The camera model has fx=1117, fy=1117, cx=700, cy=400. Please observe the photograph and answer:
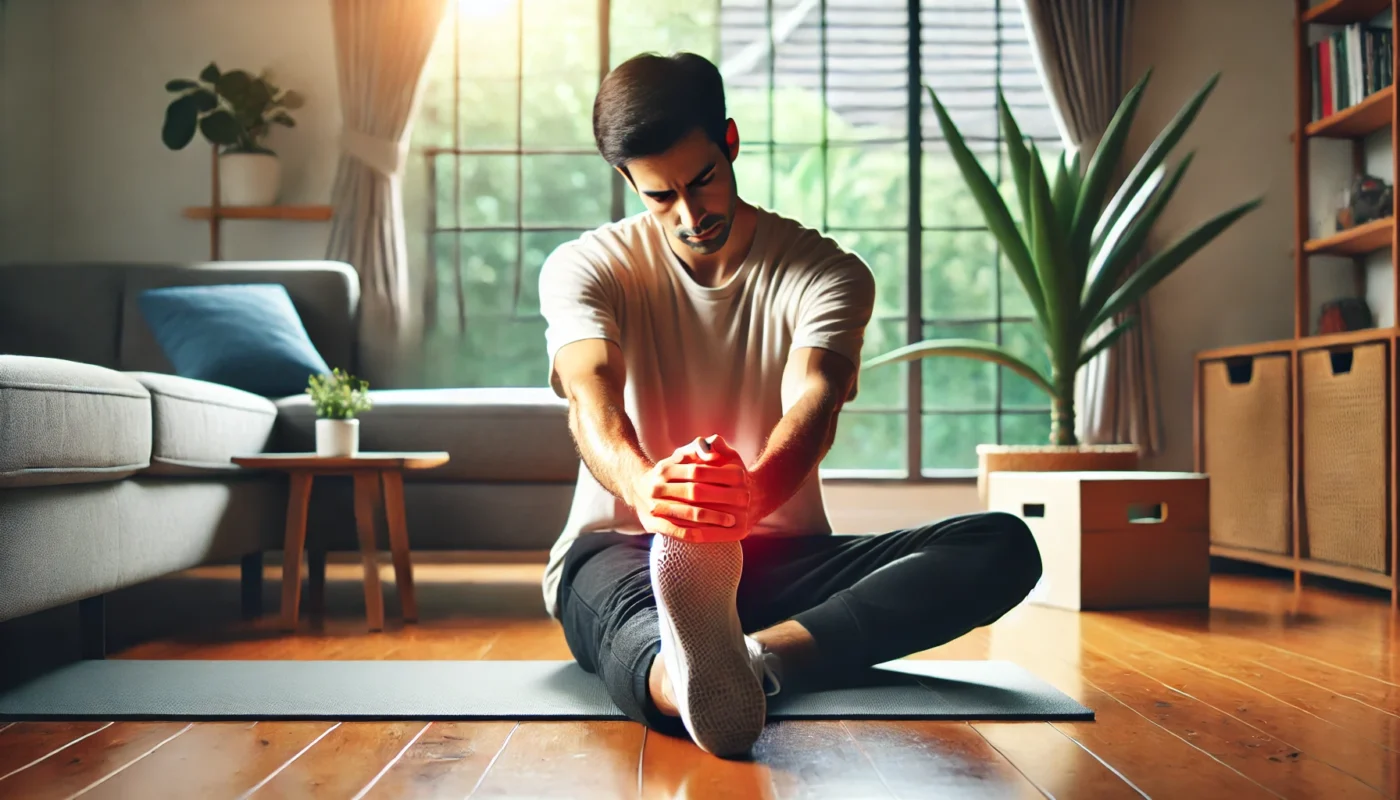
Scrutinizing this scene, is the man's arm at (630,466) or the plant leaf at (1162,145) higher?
the plant leaf at (1162,145)

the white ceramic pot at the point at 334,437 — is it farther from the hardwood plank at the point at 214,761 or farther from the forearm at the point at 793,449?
the forearm at the point at 793,449

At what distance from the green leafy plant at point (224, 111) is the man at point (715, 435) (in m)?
2.64

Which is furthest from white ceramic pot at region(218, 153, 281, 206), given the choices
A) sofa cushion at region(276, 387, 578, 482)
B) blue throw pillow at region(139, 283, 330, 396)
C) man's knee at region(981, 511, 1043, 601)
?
man's knee at region(981, 511, 1043, 601)

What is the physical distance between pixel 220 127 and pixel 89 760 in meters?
2.95

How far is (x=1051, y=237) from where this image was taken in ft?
10.1

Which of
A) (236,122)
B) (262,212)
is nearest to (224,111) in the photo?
(236,122)

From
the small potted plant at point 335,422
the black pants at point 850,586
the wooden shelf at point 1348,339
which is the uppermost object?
the wooden shelf at point 1348,339

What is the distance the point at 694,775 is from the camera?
1.16 m

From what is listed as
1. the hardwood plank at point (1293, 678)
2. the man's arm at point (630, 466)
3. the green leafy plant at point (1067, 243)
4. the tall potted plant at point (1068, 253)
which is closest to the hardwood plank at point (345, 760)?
the man's arm at point (630, 466)

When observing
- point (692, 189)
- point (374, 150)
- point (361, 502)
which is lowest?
point (361, 502)

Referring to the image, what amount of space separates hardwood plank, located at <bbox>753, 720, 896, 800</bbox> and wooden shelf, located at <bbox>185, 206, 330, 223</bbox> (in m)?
3.10

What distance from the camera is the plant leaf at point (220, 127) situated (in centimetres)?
371

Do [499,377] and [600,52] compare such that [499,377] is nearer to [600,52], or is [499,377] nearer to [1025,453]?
[600,52]

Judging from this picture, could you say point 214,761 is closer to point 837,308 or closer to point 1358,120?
point 837,308
